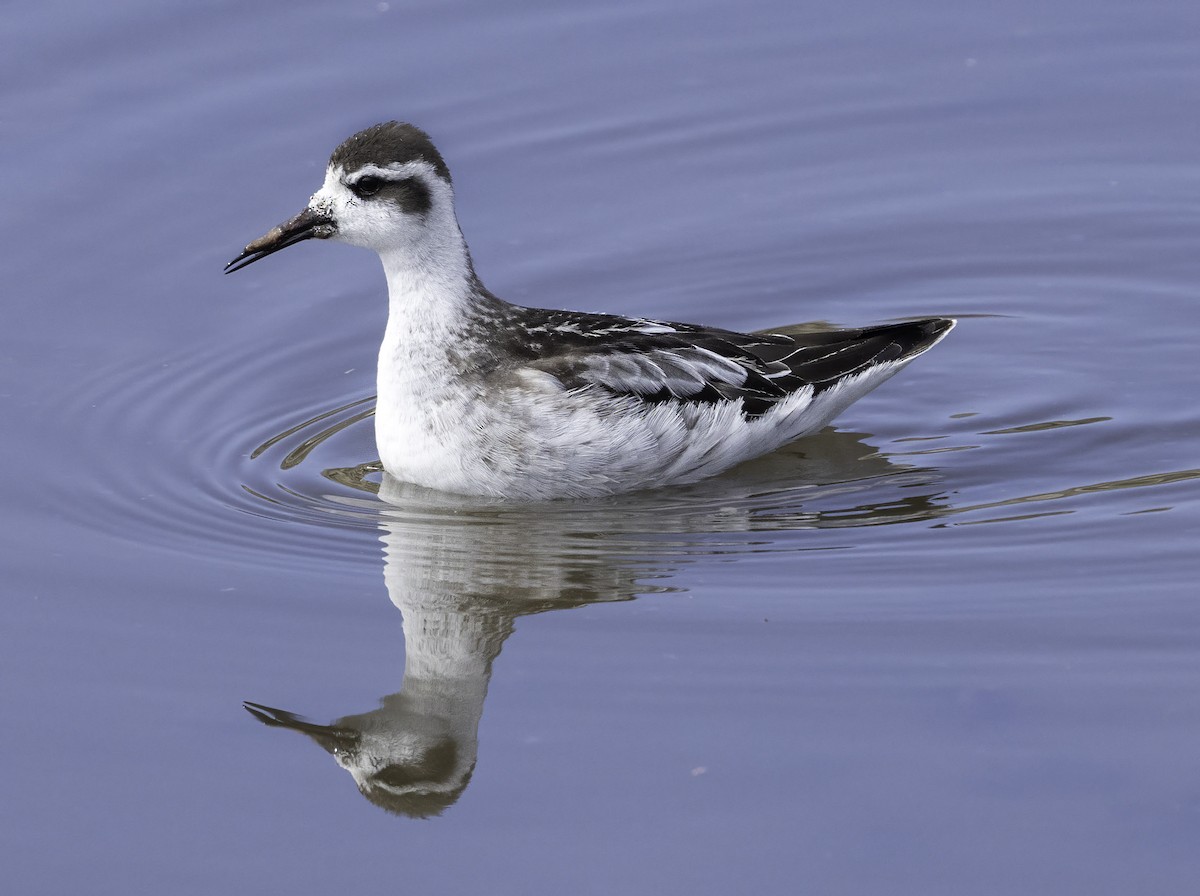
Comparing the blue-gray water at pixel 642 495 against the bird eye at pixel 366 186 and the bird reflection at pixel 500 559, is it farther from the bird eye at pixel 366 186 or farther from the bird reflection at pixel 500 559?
the bird eye at pixel 366 186

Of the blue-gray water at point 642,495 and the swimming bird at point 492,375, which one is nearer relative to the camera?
the blue-gray water at point 642,495

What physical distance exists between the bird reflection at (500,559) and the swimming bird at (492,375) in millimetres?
230

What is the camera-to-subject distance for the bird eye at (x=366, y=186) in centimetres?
1133

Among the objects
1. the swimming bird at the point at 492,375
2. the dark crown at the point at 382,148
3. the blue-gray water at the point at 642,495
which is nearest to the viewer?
the blue-gray water at the point at 642,495

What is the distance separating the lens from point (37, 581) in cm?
1034

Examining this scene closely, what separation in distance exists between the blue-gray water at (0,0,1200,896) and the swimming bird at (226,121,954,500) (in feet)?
0.89

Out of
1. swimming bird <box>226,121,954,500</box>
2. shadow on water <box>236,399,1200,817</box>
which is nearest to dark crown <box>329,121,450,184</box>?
swimming bird <box>226,121,954,500</box>

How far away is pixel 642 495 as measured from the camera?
1162 centimetres

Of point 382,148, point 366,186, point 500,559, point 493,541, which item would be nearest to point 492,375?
point 493,541

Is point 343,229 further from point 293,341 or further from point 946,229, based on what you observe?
point 946,229

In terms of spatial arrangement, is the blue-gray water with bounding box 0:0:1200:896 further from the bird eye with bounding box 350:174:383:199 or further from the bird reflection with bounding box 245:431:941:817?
the bird eye with bounding box 350:174:383:199

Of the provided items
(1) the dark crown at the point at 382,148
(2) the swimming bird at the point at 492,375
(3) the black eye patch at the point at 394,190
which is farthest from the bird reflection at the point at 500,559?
(1) the dark crown at the point at 382,148

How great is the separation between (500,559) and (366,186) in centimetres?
247

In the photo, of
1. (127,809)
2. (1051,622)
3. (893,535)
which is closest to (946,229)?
(893,535)
